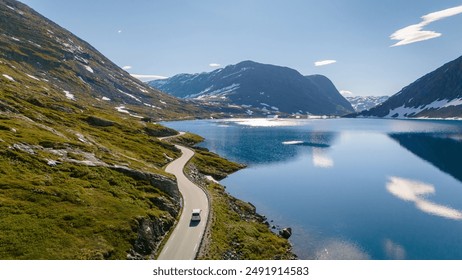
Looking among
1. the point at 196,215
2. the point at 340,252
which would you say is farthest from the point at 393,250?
the point at 196,215

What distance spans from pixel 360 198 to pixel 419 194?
1541 cm

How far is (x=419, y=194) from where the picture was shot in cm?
8038

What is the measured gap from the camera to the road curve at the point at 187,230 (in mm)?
39375

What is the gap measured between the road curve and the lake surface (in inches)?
567

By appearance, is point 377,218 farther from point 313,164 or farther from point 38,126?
point 38,126

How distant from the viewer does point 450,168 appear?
112500 mm

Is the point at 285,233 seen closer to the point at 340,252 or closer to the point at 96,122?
the point at 340,252

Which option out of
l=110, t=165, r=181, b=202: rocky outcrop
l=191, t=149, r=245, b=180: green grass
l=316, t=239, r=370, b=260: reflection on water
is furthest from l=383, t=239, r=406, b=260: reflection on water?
l=191, t=149, r=245, b=180: green grass

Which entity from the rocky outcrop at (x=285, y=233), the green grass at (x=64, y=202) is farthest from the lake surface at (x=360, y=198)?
the green grass at (x=64, y=202)

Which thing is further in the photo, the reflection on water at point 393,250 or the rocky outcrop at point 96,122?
the rocky outcrop at point 96,122

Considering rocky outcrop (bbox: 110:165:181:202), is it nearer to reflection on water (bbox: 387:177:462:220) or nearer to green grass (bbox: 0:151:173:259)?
green grass (bbox: 0:151:173:259)

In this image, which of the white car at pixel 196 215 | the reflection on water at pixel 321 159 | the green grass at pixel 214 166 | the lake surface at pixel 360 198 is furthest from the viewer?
the reflection on water at pixel 321 159

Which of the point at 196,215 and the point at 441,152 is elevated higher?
the point at 196,215

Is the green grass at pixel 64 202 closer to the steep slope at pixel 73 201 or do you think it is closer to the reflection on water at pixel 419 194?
the steep slope at pixel 73 201
